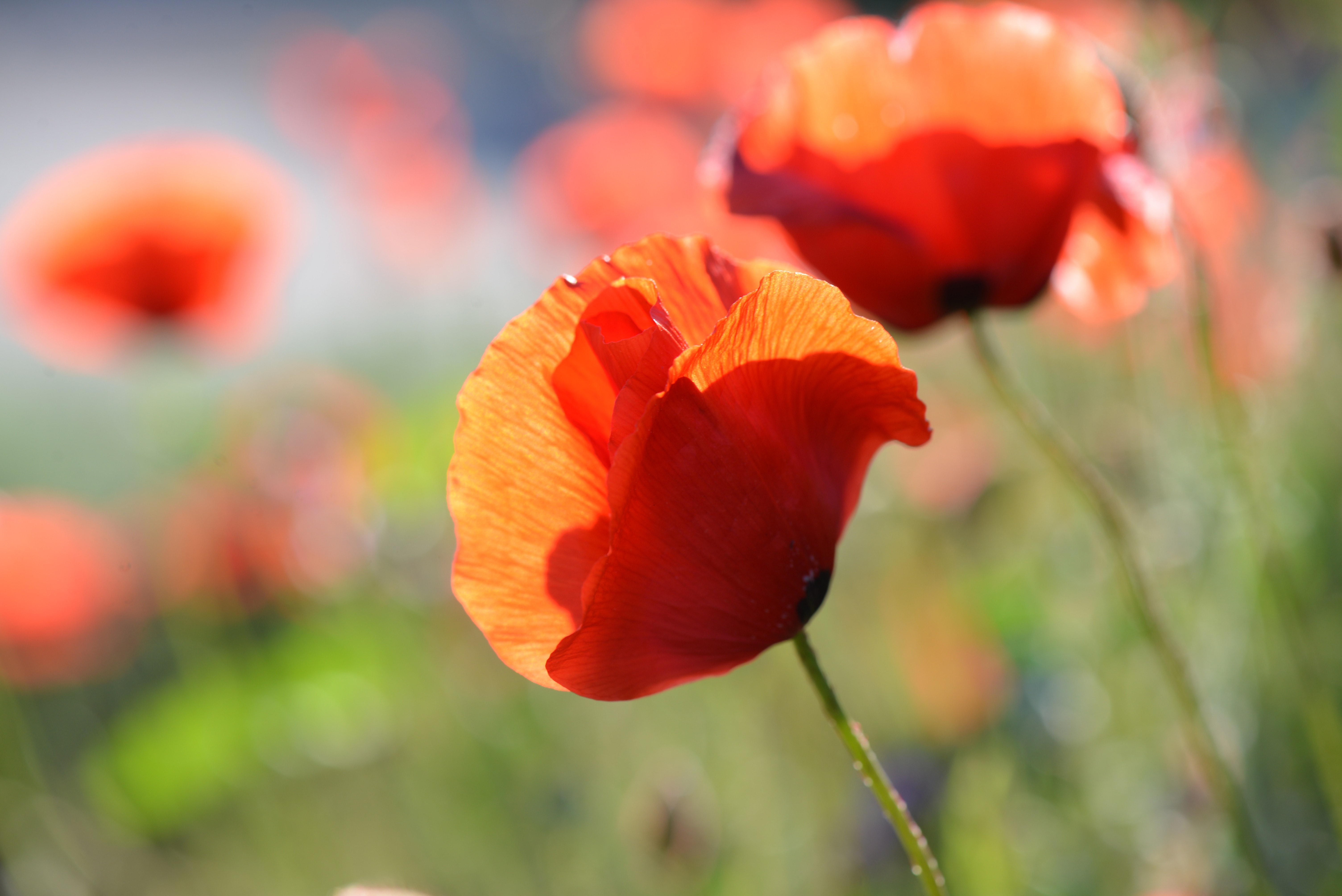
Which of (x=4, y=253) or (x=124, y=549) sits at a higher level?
(x=4, y=253)

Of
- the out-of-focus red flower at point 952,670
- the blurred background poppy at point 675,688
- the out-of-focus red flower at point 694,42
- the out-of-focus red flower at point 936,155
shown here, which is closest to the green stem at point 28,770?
the blurred background poppy at point 675,688

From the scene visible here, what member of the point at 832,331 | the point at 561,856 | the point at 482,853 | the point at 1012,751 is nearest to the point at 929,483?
the point at 1012,751

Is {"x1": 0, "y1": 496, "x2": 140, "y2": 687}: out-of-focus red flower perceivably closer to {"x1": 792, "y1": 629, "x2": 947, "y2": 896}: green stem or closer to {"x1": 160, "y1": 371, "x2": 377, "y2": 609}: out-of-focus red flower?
{"x1": 160, "y1": 371, "x2": 377, "y2": 609}: out-of-focus red flower

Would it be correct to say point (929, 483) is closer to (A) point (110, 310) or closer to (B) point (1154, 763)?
(B) point (1154, 763)

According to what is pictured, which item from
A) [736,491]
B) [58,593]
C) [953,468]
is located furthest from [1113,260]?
[58,593]

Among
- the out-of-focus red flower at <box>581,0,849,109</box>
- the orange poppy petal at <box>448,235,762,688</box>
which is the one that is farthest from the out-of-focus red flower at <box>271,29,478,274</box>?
the orange poppy petal at <box>448,235,762,688</box>

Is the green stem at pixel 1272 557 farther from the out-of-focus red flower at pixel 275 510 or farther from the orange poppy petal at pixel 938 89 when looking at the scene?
the out-of-focus red flower at pixel 275 510

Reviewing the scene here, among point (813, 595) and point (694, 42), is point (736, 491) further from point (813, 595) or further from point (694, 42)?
point (694, 42)
